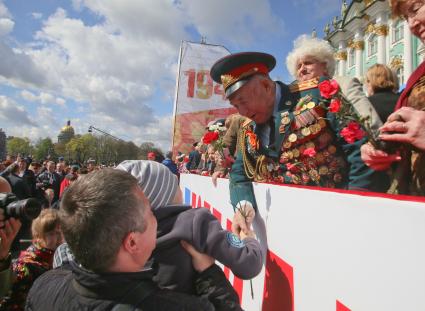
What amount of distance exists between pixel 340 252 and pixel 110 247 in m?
0.78

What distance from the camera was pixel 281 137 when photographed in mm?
2186

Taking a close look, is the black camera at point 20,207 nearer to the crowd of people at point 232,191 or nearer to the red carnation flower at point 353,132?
the crowd of people at point 232,191

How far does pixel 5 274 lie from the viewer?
1.54 m

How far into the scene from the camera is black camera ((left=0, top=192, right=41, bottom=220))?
4.40 ft

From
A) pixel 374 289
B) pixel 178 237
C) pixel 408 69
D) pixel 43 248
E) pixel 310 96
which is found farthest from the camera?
pixel 408 69

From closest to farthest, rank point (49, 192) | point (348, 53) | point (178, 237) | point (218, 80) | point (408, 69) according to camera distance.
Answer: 1. point (178, 237)
2. point (218, 80)
3. point (49, 192)
4. point (408, 69)
5. point (348, 53)

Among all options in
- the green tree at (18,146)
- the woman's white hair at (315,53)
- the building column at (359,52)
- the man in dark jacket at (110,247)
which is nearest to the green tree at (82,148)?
the green tree at (18,146)

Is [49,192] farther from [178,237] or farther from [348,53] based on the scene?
[348,53]

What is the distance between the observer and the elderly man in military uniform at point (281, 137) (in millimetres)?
2023

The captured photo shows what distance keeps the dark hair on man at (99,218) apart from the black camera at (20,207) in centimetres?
47

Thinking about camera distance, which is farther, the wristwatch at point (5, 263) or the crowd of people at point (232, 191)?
the wristwatch at point (5, 263)

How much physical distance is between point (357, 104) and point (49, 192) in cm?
904

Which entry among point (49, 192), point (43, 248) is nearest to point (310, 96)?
point (43, 248)

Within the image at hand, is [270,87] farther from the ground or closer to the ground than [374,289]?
farther from the ground
